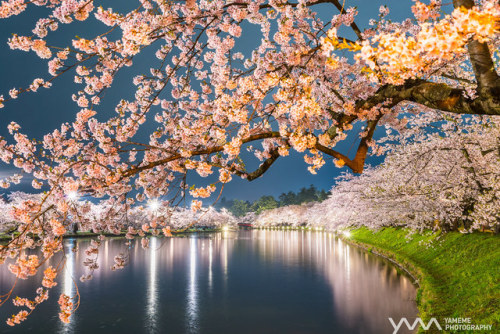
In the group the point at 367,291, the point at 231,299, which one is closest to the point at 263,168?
the point at 231,299

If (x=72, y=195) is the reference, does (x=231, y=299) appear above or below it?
below

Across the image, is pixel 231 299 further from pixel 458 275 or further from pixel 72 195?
pixel 72 195

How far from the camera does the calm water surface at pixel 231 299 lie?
12.6 metres

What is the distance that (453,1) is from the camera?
4180 mm

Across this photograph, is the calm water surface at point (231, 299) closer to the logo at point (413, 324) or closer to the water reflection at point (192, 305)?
the water reflection at point (192, 305)

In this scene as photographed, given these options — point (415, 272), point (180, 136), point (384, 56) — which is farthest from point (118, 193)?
point (415, 272)

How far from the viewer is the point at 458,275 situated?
14.3 meters

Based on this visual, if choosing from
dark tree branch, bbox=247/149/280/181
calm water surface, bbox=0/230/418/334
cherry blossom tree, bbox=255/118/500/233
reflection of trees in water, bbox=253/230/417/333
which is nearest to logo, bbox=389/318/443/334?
calm water surface, bbox=0/230/418/334

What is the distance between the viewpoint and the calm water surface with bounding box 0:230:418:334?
12.6 meters

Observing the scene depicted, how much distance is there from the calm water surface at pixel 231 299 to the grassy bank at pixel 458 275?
1080 millimetres

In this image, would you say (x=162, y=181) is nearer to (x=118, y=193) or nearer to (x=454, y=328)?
(x=118, y=193)

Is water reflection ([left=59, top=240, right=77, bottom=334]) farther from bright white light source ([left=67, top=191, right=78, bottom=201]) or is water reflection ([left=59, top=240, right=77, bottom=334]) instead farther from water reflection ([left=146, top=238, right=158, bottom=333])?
water reflection ([left=146, top=238, right=158, bottom=333])

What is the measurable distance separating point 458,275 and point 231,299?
10.1 m

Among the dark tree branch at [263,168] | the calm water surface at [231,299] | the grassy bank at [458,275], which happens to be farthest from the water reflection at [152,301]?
the grassy bank at [458,275]
